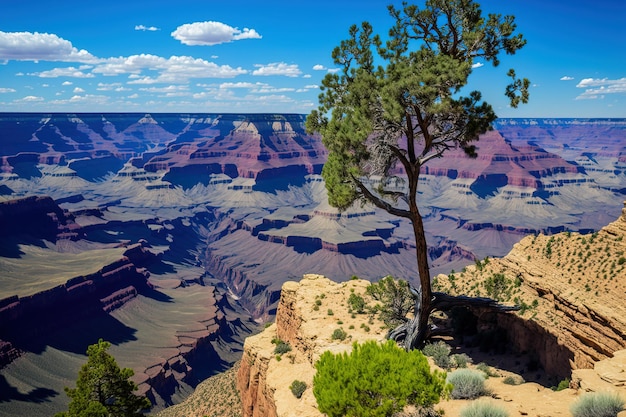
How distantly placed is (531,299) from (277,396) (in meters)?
16.2

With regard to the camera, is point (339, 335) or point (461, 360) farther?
point (339, 335)

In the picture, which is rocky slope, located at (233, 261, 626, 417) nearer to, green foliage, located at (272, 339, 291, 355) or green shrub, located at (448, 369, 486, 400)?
A: green foliage, located at (272, 339, 291, 355)

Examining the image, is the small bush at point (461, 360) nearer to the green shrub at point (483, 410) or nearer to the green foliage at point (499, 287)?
the green foliage at point (499, 287)

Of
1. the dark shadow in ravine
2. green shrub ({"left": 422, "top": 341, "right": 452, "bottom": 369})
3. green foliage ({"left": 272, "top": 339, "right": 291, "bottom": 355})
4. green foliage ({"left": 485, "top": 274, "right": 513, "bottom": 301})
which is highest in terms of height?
green foliage ({"left": 485, "top": 274, "right": 513, "bottom": 301})

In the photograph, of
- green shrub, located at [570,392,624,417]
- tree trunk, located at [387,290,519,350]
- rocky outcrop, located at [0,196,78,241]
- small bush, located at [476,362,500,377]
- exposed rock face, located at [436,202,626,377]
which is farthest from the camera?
rocky outcrop, located at [0,196,78,241]

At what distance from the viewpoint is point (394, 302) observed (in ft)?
101

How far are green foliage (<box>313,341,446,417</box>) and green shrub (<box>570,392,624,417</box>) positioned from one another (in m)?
4.32

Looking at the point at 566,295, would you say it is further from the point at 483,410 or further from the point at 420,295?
the point at 483,410

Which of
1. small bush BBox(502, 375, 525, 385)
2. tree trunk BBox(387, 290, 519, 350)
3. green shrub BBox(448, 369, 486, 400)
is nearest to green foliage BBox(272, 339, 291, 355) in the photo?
tree trunk BBox(387, 290, 519, 350)

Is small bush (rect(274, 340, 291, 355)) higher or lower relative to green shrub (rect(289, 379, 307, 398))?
lower

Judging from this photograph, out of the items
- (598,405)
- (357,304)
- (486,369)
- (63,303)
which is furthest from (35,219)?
(598,405)

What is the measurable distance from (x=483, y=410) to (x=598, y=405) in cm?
358

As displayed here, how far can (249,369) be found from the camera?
38.2 m

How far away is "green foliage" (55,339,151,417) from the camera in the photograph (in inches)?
965
